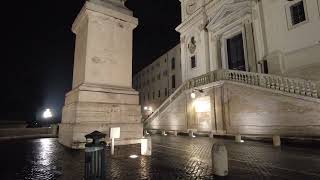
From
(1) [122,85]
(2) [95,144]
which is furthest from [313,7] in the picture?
(2) [95,144]

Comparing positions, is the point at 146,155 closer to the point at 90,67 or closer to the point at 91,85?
the point at 91,85

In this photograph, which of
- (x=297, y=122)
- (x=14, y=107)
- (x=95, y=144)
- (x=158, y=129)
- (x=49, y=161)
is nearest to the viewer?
(x=95, y=144)

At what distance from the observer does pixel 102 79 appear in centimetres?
829

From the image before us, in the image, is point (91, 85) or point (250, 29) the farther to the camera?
point (250, 29)

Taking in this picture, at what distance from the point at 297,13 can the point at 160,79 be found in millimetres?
29999

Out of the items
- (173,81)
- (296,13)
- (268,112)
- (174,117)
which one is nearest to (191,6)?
(173,81)

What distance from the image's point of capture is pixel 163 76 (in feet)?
140

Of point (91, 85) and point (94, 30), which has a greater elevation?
point (94, 30)

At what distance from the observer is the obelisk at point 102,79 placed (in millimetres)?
7641

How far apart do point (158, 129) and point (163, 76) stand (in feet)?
70.3

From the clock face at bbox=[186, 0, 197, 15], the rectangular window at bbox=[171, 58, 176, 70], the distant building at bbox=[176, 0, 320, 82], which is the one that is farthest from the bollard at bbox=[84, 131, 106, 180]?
the rectangular window at bbox=[171, 58, 176, 70]

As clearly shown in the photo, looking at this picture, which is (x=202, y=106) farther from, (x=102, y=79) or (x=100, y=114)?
(x=100, y=114)

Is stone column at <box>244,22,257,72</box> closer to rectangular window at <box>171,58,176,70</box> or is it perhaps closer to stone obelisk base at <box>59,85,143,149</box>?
stone obelisk base at <box>59,85,143,149</box>

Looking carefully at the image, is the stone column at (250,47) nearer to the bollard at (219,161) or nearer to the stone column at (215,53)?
the stone column at (215,53)
